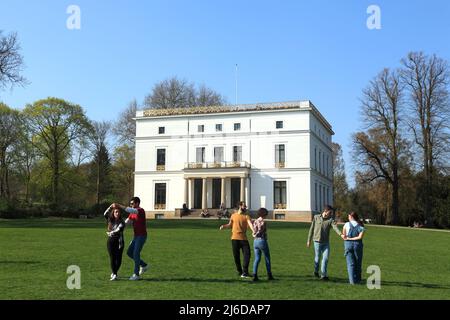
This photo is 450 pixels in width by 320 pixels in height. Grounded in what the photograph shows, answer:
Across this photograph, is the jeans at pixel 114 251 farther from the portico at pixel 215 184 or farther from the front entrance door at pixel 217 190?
the front entrance door at pixel 217 190

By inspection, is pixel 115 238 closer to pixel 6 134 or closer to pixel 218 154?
pixel 218 154

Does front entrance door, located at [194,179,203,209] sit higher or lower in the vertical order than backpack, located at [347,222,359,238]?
higher

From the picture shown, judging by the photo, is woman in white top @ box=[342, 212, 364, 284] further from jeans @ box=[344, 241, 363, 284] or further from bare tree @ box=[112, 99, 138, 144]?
bare tree @ box=[112, 99, 138, 144]

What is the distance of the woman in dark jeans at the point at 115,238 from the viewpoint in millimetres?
10852

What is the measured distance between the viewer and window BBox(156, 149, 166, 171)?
5972 cm

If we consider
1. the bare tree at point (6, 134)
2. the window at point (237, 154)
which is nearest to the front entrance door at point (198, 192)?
the window at point (237, 154)

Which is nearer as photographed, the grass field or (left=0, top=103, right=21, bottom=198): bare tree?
the grass field

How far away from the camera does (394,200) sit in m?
53.1

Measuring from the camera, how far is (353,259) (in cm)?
1098

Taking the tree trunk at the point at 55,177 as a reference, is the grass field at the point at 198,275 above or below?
below

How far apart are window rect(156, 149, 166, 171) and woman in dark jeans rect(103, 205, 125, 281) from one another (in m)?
48.9

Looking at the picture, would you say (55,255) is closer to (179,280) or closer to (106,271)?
(106,271)

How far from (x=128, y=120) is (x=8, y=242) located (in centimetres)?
4899

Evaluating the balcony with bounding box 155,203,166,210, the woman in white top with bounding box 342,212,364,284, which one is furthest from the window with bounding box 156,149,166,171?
the woman in white top with bounding box 342,212,364,284
